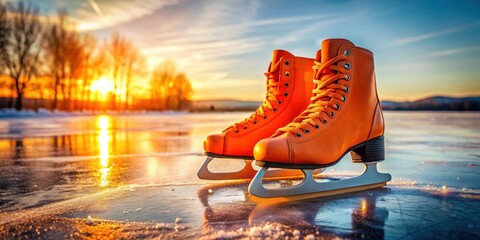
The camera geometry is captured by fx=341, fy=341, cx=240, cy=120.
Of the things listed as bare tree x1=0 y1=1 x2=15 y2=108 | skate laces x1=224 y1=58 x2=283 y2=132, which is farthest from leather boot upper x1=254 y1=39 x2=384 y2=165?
bare tree x1=0 y1=1 x2=15 y2=108

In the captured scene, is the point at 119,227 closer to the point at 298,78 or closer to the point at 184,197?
the point at 184,197

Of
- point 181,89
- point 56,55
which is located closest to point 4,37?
point 56,55

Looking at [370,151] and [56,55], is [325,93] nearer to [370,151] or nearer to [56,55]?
[370,151]

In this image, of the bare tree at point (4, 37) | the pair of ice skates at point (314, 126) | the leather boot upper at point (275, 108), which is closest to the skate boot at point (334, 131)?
the pair of ice skates at point (314, 126)

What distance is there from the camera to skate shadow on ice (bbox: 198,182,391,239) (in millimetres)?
1077

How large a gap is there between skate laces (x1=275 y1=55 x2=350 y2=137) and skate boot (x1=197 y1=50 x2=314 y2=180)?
0.77 feet

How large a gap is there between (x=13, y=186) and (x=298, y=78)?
1.75 metres

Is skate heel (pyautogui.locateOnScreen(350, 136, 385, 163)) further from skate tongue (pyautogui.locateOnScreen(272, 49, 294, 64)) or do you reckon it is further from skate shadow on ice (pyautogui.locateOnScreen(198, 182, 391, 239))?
skate tongue (pyautogui.locateOnScreen(272, 49, 294, 64))

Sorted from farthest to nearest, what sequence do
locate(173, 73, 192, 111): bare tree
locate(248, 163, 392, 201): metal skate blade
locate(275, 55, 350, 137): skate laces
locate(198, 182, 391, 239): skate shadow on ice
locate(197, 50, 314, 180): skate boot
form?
locate(173, 73, 192, 111): bare tree < locate(197, 50, 314, 180): skate boot < locate(275, 55, 350, 137): skate laces < locate(248, 163, 392, 201): metal skate blade < locate(198, 182, 391, 239): skate shadow on ice

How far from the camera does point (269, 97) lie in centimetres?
200

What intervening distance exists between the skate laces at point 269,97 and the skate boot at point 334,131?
0.87ft

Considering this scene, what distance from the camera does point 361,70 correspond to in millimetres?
1762

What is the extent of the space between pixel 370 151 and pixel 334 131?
304 millimetres

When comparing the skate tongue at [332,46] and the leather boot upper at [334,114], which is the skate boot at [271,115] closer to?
the leather boot upper at [334,114]
